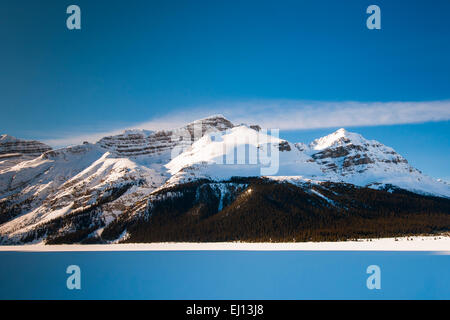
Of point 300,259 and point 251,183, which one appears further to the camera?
point 251,183

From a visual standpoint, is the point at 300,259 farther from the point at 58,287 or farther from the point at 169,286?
the point at 58,287

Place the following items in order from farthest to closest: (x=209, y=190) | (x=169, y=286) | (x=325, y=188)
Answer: (x=325, y=188) → (x=209, y=190) → (x=169, y=286)

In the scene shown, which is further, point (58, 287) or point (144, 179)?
point (144, 179)

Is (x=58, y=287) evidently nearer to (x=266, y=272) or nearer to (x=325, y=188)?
(x=266, y=272)

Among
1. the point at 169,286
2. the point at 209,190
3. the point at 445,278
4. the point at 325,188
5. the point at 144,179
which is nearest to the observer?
the point at 169,286

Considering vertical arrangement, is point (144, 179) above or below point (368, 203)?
above

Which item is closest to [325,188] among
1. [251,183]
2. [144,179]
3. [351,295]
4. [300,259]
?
[251,183]
